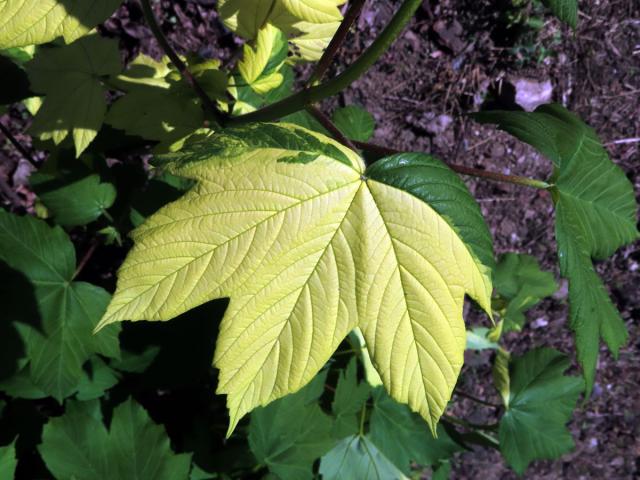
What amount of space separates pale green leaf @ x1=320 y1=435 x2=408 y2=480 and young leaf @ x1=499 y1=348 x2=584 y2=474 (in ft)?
1.29

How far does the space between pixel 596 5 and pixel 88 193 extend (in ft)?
8.44

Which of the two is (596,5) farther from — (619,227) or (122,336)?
(122,336)

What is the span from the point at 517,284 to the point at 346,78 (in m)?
1.33

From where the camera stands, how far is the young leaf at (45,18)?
0.78m

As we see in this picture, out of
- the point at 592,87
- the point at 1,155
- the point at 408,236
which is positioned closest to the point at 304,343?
the point at 408,236

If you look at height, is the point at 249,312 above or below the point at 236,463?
above

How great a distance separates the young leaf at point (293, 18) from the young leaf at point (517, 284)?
1.02 metres

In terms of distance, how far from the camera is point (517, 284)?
6.40 ft

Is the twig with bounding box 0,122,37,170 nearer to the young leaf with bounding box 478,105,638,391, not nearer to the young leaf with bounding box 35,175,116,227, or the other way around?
the young leaf with bounding box 35,175,116,227

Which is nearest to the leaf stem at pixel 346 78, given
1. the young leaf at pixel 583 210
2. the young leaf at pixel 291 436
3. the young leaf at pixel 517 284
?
the young leaf at pixel 583 210

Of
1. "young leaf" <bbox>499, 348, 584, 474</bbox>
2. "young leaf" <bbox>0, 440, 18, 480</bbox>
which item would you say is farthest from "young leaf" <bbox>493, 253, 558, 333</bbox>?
"young leaf" <bbox>0, 440, 18, 480</bbox>

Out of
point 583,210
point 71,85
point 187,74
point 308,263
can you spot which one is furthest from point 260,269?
point 71,85

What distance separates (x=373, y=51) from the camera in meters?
0.79

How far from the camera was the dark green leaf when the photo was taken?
0.79m
